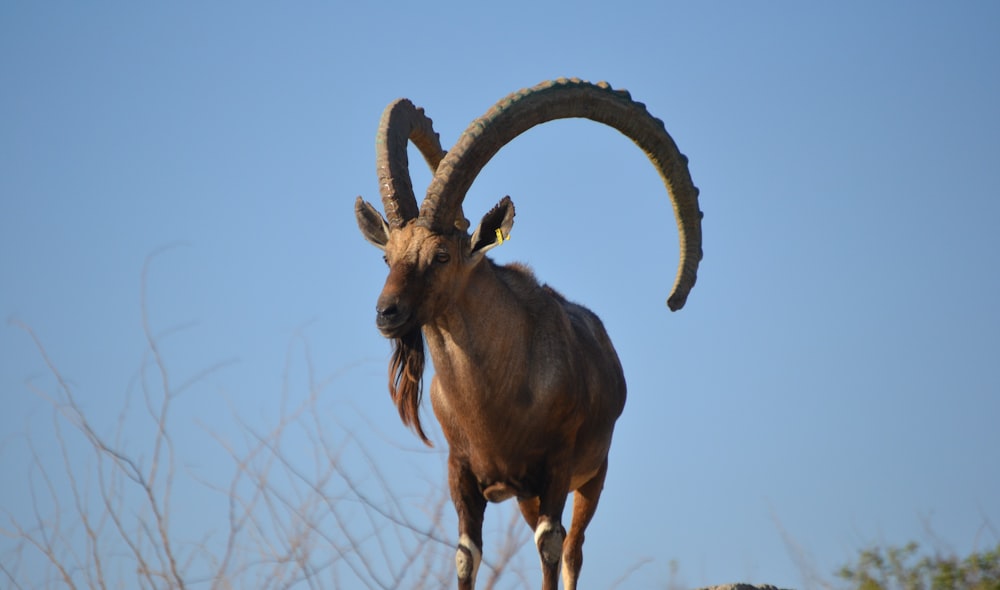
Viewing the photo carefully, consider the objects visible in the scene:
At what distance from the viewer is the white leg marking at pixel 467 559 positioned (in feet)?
32.1

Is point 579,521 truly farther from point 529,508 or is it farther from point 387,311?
point 387,311

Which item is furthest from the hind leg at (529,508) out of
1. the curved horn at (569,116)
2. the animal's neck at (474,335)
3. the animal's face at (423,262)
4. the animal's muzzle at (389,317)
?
the animal's muzzle at (389,317)

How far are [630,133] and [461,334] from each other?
8.23ft

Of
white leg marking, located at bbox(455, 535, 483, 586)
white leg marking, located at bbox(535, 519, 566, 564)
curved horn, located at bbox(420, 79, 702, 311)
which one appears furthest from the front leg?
curved horn, located at bbox(420, 79, 702, 311)

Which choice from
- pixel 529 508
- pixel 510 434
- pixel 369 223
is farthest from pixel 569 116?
pixel 529 508

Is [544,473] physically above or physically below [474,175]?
below

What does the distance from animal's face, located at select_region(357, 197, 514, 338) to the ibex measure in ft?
0.04

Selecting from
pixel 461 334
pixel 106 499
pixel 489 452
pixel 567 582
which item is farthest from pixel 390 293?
pixel 567 582


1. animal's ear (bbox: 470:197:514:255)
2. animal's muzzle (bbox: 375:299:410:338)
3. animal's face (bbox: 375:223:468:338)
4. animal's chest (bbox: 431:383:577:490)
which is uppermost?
animal's ear (bbox: 470:197:514:255)

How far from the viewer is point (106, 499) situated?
6.99 metres

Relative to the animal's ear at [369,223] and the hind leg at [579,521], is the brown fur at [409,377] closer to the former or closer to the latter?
the animal's ear at [369,223]

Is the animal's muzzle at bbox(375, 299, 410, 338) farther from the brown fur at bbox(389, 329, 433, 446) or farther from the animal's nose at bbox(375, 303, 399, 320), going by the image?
the brown fur at bbox(389, 329, 433, 446)

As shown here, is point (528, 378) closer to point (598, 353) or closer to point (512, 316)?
point (512, 316)

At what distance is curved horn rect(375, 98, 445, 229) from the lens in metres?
9.95
